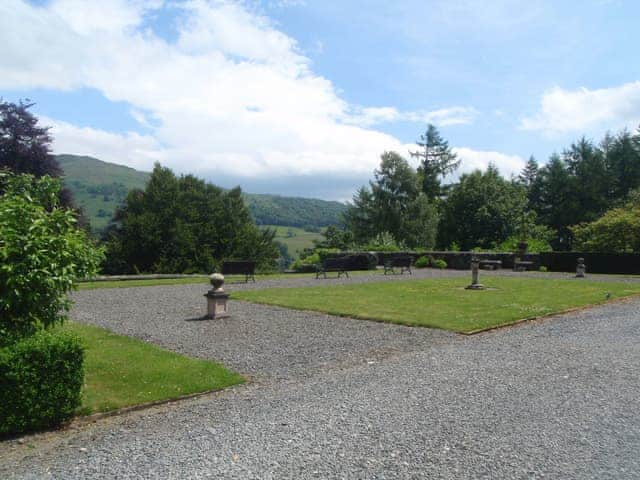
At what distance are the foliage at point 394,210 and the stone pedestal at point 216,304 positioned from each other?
127ft

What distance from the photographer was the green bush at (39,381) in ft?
13.9

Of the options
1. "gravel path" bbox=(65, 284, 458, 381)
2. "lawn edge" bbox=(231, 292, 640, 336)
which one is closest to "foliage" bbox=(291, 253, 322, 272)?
"lawn edge" bbox=(231, 292, 640, 336)

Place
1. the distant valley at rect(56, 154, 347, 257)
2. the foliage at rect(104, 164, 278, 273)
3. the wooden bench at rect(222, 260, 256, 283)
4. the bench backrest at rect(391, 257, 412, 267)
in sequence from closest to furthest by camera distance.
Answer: the wooden bench at rect(222, 260, 256, 283) < the bench backrest at rect(391, 257, 412, 267) < the foliage at rect(104, 164, 278, 273) < the distant valley at rect(56, 154, 347, 257)

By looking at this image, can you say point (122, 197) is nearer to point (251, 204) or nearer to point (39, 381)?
point (251, 204)

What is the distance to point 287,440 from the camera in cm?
410

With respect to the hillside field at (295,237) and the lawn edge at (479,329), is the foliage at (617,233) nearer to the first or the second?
the lawn edge at (479,329)

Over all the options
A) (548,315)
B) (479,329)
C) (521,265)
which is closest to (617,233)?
(521,265)

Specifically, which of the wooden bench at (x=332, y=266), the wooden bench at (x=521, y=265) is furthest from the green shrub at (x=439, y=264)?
the wooden bench at (x=332, y=266)

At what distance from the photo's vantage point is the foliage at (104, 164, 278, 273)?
32.9 m

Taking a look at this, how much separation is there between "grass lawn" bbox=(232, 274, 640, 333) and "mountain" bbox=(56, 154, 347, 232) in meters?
86.6

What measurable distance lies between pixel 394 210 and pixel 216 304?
41.3 metres

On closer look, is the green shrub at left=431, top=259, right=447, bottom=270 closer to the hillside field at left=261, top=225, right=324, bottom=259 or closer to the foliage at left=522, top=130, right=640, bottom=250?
the foliage at left=522, top=130, right=640, bottom=250

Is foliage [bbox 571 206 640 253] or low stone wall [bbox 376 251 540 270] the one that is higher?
foliage [bbox 571 206 640 253]

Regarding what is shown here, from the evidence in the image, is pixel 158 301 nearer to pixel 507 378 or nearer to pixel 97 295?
pixel 97 295
